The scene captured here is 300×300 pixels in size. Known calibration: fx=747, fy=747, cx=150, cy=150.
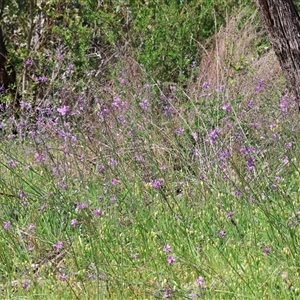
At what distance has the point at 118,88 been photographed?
6910mm

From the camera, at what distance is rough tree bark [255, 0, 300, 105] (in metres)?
4.18

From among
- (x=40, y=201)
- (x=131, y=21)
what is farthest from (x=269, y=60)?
(x=40, y=201)

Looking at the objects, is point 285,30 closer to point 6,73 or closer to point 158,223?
point 158,223

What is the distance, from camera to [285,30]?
4.20m

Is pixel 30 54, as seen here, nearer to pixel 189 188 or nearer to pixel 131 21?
pixel 131 21

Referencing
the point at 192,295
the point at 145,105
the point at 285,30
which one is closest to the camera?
the point at 192,295

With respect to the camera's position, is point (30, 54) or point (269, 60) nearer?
point (269, 60)

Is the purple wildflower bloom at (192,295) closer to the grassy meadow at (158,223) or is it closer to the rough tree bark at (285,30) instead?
the grassy meadow at (158,223)

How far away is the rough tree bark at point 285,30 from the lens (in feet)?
13.7

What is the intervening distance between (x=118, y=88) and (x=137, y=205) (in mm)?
2964

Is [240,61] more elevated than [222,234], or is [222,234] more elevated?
[222,234]

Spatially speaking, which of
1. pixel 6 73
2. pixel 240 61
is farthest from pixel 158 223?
pixel 6 73

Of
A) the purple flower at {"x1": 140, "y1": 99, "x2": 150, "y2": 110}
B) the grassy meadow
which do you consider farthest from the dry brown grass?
the purple flower at {"x1": 140, "y1": 99, "x2": 150, "y2": 110}

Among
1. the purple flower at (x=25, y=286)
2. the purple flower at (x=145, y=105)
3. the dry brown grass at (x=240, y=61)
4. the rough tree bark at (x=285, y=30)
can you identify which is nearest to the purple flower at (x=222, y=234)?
the purple flower at (x=25, y=286)
